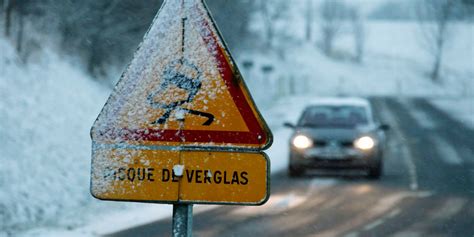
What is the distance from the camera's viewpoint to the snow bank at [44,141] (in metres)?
12.1

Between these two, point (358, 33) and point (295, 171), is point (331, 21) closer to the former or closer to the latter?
point (358, 33)

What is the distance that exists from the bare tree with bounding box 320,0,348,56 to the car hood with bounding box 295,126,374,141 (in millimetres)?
62645

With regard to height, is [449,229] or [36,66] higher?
[36,66]

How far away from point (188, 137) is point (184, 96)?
182 millimetres

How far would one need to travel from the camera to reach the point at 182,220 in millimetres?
4156

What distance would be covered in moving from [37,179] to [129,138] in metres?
9.48

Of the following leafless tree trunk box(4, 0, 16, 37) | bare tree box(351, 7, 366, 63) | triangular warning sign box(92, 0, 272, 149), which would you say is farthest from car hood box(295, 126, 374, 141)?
bare tree box(351, 7, 366, 63)

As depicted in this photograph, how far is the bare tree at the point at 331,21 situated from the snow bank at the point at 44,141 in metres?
61.6

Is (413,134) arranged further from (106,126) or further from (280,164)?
(106,126)

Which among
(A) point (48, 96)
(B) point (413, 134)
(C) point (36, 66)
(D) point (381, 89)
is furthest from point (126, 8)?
(D) point (381, 89)

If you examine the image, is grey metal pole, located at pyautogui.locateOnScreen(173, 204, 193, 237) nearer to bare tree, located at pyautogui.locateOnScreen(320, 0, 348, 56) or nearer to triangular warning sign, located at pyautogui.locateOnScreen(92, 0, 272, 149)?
triangular warning sign, located at pyautogui.locateOnScreen(92, 0, 272, 149)

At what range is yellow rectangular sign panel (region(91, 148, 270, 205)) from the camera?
4.14m

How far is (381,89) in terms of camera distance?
6681 centimetres

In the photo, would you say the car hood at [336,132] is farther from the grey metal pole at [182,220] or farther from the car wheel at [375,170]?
the grey metal pole at [182,220]
